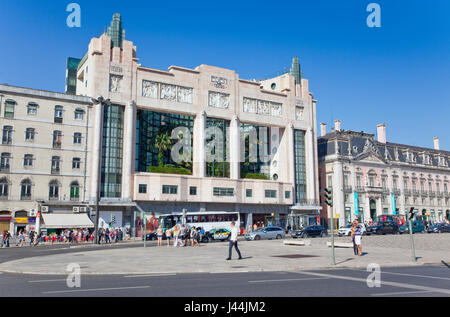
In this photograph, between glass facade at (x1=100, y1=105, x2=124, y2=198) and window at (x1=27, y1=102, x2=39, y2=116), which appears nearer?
window at (x1=27, y1=102, x2=39, y2=116)

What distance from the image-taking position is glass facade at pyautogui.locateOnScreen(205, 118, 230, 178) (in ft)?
209

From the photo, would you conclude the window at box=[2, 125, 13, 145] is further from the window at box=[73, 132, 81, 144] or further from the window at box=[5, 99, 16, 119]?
the window at box=[73, 132, 81, 144]

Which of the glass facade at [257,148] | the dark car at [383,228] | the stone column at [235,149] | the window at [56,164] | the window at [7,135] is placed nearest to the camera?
the window at [7,135]

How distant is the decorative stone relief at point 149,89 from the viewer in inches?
2271

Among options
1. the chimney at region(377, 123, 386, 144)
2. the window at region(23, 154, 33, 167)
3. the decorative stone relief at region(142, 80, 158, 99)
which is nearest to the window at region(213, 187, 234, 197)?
the decorative stone relief at region(142, 80, 158, 99)

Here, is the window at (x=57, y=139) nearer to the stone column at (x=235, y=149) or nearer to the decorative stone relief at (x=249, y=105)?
the stone column at (x=235, y=149)

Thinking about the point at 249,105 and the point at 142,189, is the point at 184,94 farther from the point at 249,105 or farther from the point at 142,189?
the point at 142,189

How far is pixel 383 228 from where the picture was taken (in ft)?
161

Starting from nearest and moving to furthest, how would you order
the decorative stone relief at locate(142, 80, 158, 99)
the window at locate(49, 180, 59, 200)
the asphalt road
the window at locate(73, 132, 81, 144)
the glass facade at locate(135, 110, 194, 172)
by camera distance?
the asphalt road < the window at locate(49, 180, 59, 200) < the window at locate(73, 132, 81, 144) < the decorative stone relief at locate(142, 80, 158, 99) < the glass facade at locate(135, 110, 194, 172)

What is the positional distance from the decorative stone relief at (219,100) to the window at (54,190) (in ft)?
83.6

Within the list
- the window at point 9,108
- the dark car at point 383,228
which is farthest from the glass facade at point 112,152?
the dark car at point 383,228

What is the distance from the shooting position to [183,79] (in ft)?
200

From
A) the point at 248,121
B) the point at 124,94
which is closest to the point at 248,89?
the point at 248,121

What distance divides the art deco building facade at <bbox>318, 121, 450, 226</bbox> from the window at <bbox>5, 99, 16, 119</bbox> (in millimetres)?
51779
